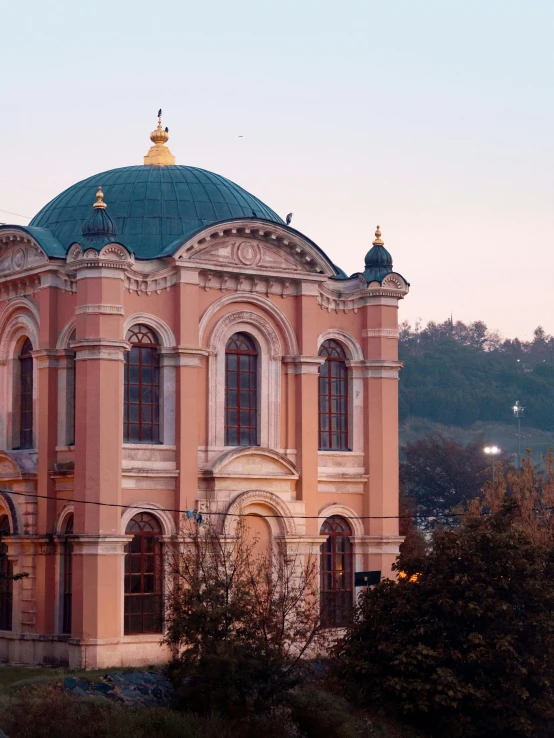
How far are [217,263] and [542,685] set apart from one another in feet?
42.6

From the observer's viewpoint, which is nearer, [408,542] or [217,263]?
[217,263]

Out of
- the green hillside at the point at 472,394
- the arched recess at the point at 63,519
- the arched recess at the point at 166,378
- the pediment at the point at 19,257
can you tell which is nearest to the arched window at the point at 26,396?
the pediment at the point at 19,257

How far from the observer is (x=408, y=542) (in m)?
56.1

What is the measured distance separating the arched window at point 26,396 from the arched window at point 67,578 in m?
2.71

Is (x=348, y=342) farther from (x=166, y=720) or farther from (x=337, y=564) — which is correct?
(x=166, y=720)

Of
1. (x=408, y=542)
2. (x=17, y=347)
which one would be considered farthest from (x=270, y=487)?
(x=408, y=542)

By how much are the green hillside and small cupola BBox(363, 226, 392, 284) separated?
246 ft

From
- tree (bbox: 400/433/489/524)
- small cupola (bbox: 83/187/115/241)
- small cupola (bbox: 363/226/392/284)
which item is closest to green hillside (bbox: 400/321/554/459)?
tree (bbox: 400/433/489/524)

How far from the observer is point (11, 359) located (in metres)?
39.7

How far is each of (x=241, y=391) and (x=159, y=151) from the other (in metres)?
8.00

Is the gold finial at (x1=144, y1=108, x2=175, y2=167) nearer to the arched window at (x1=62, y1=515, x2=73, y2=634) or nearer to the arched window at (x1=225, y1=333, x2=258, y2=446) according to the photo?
the arched window at (x1=225, y1=333, x2=258, y2=446)

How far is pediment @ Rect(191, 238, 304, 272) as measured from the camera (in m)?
38.2

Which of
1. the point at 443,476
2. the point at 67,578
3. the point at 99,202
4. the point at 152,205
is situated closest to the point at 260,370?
the point at 152,205

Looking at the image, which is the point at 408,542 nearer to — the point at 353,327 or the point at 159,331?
the point at 353,327
